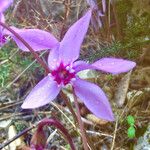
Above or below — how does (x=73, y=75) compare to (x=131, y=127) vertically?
above

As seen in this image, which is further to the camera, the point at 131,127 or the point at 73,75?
the point at 131,127

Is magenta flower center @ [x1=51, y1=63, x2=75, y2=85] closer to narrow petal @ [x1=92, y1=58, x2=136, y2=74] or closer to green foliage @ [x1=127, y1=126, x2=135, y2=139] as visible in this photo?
narrow petal @ [x1=92, y1=58, x2=136, y2=74]

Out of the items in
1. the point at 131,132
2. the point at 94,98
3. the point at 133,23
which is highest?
the point at 94,98

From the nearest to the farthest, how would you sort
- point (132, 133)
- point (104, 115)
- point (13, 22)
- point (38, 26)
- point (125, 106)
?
point (104, 115)
point (132, 133)
point (125, 106)
point (38, 26)
point (13, 22)

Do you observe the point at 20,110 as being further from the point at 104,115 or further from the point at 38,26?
the point at 104,115

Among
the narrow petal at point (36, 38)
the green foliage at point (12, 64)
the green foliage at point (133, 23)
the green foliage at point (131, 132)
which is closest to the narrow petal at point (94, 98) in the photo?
the narrow petal at point (36, 38)

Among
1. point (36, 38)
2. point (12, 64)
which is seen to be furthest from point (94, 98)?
point (12, 64)

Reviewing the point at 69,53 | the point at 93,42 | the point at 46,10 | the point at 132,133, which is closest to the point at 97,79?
the point at 93,42

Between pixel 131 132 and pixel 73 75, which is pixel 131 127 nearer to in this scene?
pixel 131 132
